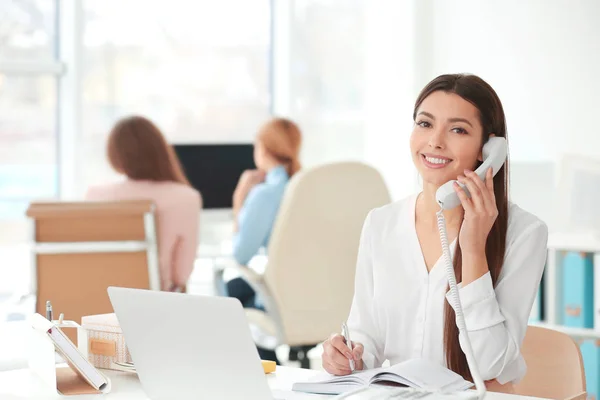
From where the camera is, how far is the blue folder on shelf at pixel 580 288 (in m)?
3.71

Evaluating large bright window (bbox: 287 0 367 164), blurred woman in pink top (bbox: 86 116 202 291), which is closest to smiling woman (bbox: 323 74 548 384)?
blurred woman in pink top (bbox: 86 116 202 291)

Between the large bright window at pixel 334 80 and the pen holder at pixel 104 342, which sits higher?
the large bright window at pixel 334 80

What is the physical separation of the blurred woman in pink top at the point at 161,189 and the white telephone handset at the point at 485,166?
197 centimetres

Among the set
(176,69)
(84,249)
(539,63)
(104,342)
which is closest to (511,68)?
(539,63)

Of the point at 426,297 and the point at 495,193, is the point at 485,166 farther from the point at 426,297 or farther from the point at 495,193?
the point at 426,297

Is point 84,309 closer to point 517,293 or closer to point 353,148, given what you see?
point 517,293

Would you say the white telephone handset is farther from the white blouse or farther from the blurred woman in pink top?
the blurred woman in pink top

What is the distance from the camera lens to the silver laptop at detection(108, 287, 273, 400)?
1463mm

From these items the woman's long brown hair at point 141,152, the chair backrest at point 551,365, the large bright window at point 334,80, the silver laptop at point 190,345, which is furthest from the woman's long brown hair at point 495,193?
the large bright window at point 334,80

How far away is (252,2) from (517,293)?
408 cm

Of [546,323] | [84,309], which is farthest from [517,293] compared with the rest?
[546,323]

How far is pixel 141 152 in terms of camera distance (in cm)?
381

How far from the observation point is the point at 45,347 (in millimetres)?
1711

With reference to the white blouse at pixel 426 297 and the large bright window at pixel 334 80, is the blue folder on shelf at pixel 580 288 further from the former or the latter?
the large bright window at pixel 334 80
